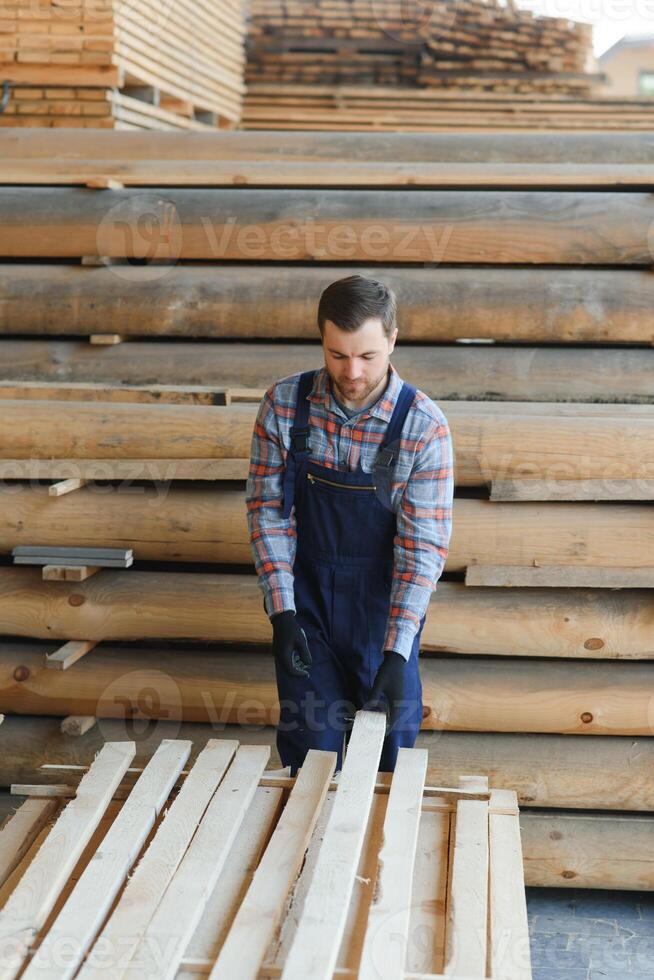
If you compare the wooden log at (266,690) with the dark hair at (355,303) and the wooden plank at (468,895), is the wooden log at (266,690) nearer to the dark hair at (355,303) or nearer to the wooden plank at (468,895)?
the wooden plank at (468,895)

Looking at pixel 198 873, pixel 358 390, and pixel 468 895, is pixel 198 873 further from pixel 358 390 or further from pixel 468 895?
pixel 358 390

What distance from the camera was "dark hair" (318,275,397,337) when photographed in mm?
3518

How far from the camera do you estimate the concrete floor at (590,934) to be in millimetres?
4543

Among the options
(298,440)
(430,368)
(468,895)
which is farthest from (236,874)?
(430,368)

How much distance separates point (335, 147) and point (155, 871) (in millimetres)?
4256

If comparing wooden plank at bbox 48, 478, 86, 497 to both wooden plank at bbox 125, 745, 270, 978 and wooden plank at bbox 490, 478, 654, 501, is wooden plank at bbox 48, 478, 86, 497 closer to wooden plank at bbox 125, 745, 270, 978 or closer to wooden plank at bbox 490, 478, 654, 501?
wooden plank at bbox 125, 745, 270, 978

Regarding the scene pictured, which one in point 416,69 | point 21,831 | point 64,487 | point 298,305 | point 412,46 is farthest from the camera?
point 412,46

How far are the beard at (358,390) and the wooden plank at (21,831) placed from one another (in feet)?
5.46

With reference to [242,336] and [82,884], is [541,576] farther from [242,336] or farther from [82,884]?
[82,884]

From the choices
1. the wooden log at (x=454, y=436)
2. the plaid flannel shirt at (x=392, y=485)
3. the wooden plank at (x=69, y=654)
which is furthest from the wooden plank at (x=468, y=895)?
the wooden plank at (x=69, y=654)

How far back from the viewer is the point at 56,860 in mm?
3244

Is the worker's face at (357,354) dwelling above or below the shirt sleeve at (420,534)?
above

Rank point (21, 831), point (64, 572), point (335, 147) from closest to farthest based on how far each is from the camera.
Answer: point (21, 831) < point (64, 572) < point (335, 147)

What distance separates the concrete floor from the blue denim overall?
1329mm
